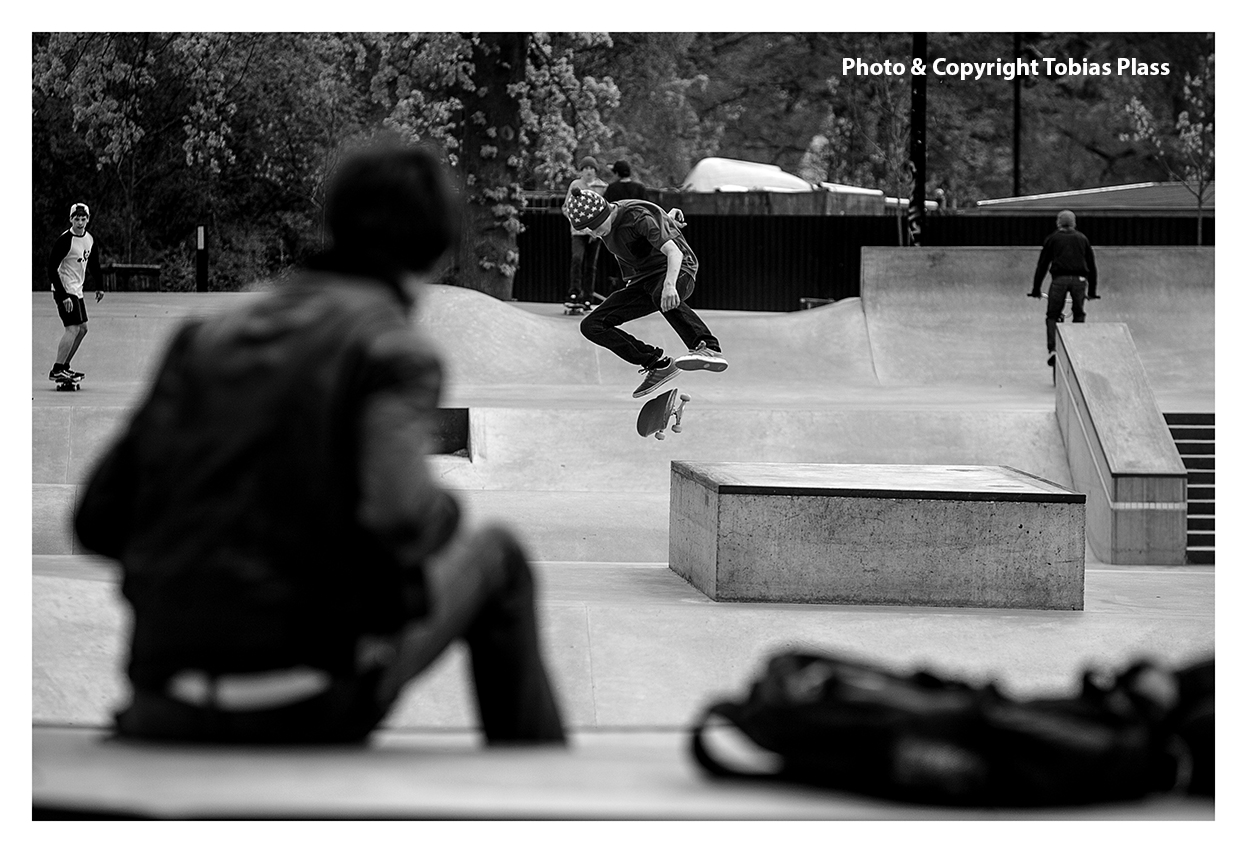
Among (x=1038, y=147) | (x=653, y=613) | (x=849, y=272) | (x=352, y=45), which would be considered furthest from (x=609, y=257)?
(x=1038, y=147)

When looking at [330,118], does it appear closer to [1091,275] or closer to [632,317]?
[632,317]

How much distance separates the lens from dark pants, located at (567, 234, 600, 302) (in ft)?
59.1

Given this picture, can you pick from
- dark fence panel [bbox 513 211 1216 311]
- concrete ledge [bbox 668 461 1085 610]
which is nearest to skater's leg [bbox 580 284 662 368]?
concrete ledge [bbox 668 461 1085 610]

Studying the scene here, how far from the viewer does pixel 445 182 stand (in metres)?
2.72

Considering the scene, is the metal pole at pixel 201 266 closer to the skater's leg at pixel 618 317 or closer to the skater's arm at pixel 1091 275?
the skater's leg at pixel 618 317

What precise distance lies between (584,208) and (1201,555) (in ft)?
16.6

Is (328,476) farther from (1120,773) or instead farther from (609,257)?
(609,257)

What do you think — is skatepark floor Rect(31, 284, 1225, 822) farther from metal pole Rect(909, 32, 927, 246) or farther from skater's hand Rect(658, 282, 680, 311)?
metal pole Rect(909, 32, 927, 246)

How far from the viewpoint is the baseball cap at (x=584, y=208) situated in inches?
330

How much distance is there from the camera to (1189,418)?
1198cm

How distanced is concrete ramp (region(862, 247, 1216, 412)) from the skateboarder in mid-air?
694 centimetres

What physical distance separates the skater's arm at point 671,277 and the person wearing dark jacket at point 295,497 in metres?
5.84

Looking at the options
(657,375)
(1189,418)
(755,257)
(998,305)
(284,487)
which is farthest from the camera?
(755,257)

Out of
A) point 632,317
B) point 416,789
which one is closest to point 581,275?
point 632,317
